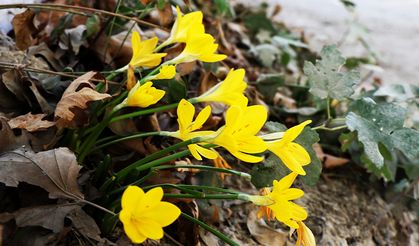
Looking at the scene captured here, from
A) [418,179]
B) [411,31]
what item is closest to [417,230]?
[418,179]

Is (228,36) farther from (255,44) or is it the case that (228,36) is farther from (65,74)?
(65,74)

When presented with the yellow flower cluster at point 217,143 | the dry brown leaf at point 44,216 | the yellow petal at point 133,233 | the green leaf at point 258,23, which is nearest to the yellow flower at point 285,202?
the yellow flower cluster at point 217,143

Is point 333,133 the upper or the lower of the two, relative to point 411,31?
upper

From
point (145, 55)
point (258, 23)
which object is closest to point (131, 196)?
point (145, 55)

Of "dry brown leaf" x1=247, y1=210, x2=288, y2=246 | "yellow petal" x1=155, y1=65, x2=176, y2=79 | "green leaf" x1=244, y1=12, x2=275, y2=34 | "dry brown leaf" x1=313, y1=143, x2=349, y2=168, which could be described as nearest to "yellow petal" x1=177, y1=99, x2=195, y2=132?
"yellow petal" x1=155, y1=65, x2=176, y2=79

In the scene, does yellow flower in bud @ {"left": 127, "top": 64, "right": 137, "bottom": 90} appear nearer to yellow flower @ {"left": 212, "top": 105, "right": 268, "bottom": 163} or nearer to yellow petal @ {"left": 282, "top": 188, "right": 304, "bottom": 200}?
yellow flower @ {"left": 212, "top": 105, "right": 268, "bottom": 163}

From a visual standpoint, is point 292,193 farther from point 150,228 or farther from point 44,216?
point 44,216
